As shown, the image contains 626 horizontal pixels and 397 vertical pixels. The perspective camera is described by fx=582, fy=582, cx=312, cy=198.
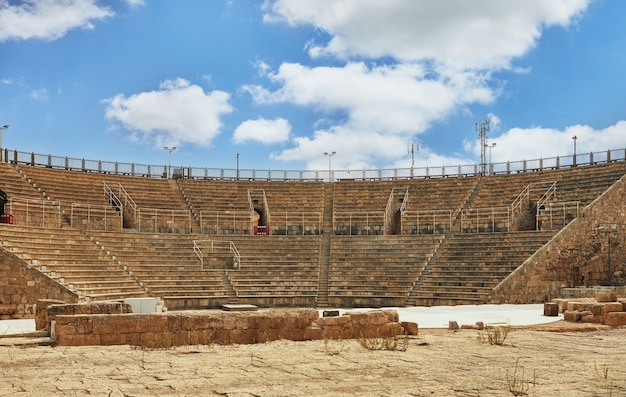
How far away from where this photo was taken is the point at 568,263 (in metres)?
24.1

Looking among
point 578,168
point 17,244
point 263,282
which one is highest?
point 578,168

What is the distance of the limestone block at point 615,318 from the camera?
15.0 meters

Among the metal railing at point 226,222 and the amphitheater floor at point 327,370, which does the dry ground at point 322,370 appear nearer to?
the amphitheater floor at point 327,370

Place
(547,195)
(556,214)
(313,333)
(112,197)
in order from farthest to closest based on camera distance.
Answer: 1. (112,197)
2. (547,195)
3. (556,214)
4. (313,333)

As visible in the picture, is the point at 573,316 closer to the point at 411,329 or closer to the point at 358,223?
the point at 411,329

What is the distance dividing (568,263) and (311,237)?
12056 millimetres

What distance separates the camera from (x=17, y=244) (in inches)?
829

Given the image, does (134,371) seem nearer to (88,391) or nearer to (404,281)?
(88,391)

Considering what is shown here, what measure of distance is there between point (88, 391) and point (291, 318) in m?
6.00

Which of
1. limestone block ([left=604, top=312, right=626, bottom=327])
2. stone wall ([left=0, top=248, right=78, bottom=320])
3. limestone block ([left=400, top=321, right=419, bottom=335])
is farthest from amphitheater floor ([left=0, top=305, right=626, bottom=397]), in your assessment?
stone wall ([left=0, top=248, right=78, bottom=320])

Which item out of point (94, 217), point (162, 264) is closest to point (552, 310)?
point (162, 264)

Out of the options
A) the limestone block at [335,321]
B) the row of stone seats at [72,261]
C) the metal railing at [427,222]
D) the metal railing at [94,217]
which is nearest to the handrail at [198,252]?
the row of stone seats at [72,261]

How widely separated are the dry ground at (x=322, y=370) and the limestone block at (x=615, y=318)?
18.9 feet

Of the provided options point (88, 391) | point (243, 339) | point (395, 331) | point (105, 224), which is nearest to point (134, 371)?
point (88, 391)
